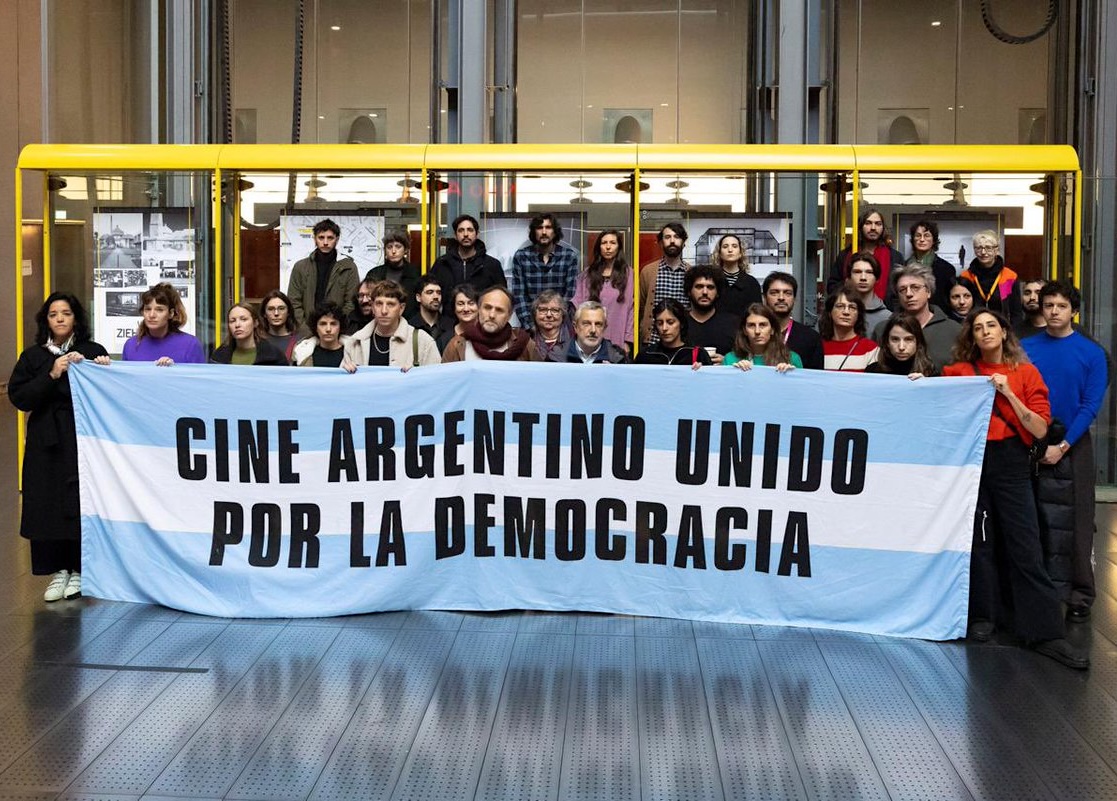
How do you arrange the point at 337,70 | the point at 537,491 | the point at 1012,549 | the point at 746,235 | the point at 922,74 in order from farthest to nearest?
the point at 337,70 → the point at 922,74 → the point at 746,235 → the point at 537,491 → the point at 1012,549

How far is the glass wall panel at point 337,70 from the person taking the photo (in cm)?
1917

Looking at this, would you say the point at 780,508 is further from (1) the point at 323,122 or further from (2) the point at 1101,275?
(1) the point at 323,122

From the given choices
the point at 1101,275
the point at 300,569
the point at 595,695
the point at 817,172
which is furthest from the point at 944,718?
the point at 1101,275

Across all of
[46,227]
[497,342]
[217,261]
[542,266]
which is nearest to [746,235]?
[542,266]

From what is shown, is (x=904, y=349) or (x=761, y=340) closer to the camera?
(x=904, y=349)

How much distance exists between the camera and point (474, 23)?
549 inches

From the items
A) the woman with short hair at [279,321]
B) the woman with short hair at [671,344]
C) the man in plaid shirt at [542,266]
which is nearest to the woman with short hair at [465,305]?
the woman with short hair at [671,344]

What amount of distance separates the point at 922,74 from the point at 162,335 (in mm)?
13915

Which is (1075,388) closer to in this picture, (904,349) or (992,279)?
(904,349)

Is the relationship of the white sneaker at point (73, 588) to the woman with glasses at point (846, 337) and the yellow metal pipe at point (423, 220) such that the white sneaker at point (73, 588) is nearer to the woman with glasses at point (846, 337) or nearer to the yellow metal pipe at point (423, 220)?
the yellow metal pipe at point (423, 220)

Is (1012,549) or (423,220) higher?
(423,220)

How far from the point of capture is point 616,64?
19.0m

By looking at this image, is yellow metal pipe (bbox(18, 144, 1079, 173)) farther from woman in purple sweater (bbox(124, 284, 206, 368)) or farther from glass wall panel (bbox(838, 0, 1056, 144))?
glass wall panel (bbox(838, 0, 1056, 144))

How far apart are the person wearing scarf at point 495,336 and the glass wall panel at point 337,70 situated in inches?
469
